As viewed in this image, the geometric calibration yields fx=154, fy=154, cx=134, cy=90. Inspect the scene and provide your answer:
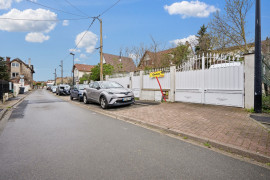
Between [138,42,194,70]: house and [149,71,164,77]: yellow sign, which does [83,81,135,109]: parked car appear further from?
[138,42,194,70]: house

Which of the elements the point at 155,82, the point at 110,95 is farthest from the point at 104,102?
the point at 155,82

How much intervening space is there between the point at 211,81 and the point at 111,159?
6.99 meters

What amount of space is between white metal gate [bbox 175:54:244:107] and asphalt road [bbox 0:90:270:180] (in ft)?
16.3

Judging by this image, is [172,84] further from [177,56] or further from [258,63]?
[177,56]

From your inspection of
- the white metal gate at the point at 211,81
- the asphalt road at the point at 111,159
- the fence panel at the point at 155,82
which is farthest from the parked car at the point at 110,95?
the asphalt road at the point at 111,159

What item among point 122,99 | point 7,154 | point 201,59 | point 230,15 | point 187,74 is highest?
point 230,15

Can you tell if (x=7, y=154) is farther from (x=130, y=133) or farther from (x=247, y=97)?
(x=247, y=97)

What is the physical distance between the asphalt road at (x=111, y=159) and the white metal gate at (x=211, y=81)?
195 inches

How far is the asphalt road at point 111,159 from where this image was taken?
244 centimetres

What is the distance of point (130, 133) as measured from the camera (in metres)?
4.54

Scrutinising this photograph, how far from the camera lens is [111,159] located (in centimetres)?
293

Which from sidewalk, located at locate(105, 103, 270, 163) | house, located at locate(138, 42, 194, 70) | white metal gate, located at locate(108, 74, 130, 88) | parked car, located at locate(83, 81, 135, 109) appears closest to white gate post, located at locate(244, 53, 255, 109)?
sidewalk, located at locate(105, 103, 270, 163)

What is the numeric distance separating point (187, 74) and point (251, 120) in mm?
4427

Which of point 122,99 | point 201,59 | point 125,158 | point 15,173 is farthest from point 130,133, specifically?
point 201,59
